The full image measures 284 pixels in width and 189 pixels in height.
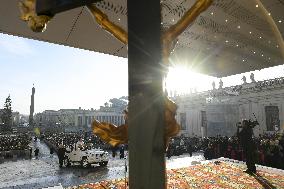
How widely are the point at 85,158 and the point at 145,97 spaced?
14869 millimetres

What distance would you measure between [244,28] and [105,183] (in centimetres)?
814

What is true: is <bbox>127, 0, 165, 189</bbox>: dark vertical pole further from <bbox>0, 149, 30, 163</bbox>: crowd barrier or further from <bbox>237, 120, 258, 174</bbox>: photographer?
<bbox>0, 149, 30, 163</bbox>: crowd barrier

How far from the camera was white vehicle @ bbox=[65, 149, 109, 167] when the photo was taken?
49.3 ft

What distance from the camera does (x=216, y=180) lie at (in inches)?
347

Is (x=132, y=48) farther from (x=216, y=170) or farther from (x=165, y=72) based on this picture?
(x=216, y=170)

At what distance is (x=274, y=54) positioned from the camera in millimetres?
12250

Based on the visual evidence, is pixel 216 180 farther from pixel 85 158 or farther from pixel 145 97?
pixel 85 158

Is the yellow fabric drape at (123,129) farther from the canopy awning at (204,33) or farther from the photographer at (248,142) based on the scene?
the photographer at (248,142)

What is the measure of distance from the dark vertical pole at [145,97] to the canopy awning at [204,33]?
173 inches

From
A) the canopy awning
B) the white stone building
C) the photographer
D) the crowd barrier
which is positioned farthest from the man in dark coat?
the white stone building

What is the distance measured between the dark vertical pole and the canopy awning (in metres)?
4.40

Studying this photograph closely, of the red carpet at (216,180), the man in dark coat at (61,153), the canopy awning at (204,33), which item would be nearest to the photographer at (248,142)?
the red carpet at (216,180)

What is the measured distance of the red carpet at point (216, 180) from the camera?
8021 millimetres

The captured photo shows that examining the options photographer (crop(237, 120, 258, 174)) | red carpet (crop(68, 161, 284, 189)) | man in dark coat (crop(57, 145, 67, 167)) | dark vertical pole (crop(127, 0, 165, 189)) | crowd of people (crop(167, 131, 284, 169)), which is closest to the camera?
dark vertical pole (crop(127, 0, 165, 189))
